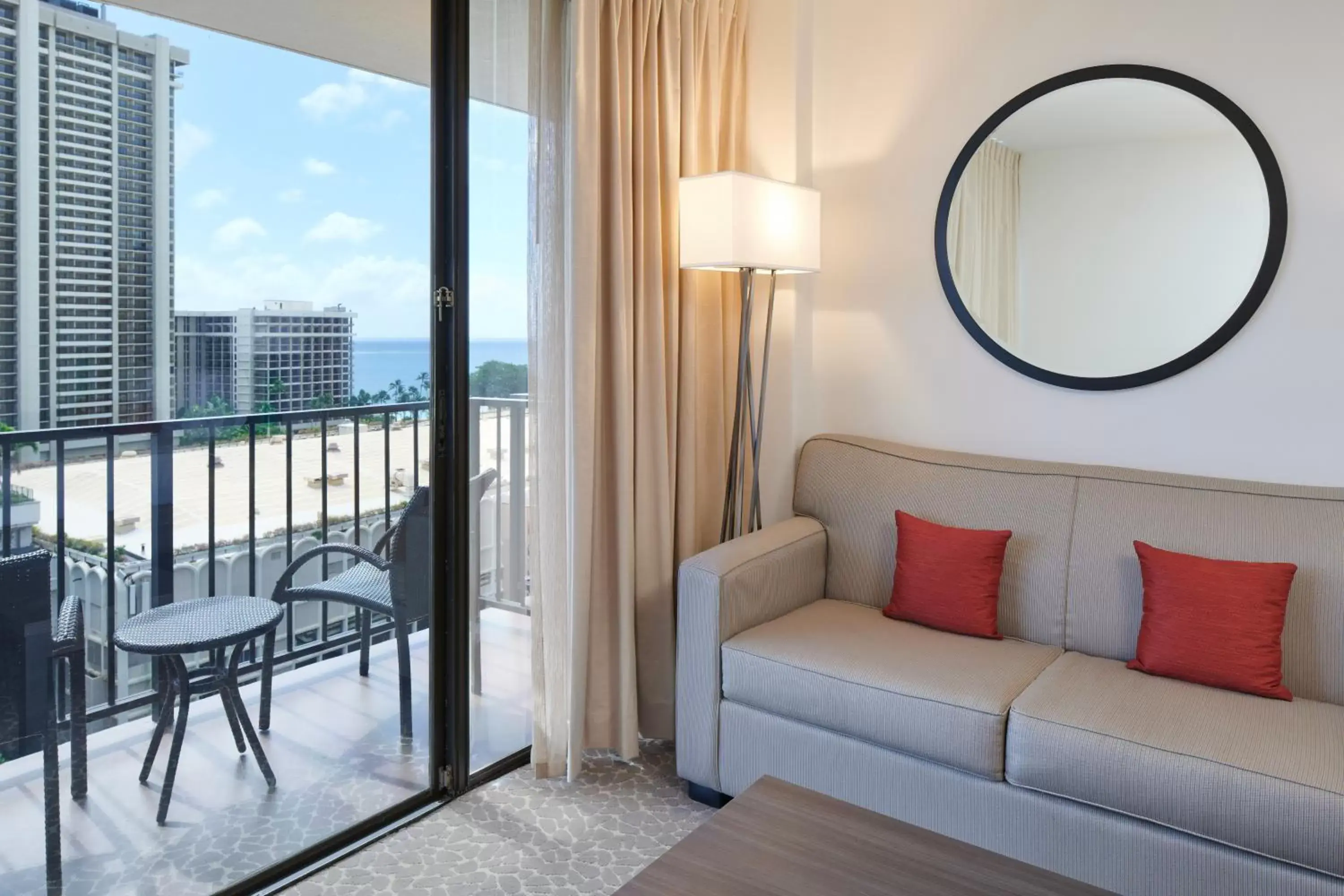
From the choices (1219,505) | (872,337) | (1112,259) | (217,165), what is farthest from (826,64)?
(217,165)

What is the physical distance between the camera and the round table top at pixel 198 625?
6.18 feet

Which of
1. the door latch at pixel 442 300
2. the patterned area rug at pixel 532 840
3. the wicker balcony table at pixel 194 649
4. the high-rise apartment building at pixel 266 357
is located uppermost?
the door latch at pixel 442 300

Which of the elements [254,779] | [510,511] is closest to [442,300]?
[510,511]

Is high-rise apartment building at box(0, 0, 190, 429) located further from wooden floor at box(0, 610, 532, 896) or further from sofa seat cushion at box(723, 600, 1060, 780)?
sofa seat cushion at box(723, 600, 1060, 780)

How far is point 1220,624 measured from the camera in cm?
219

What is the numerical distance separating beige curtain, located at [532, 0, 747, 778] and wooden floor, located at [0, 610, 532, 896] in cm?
16

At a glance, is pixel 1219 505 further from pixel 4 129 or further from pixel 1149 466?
pixel 4 129

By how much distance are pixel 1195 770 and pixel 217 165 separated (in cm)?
232

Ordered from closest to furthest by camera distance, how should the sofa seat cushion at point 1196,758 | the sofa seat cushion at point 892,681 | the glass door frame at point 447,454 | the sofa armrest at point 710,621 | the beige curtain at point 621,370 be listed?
1. the sofa seat cushion at point 1196,758
2. the sofa seat cushion at point 892,681
3. the glass door frame at point 447,454
4. the sofa armrest at point 710,621
5. the beige curtain at point 621,370

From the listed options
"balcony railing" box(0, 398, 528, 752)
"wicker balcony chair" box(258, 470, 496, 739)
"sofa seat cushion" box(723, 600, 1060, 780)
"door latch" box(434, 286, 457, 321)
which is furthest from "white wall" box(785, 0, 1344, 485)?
"wicker balcony chair" box(258, 470, 496, 739)

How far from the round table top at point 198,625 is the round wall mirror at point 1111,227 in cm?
222

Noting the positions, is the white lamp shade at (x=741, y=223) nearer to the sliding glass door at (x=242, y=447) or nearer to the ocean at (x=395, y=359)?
the sliding glass door at (x=242, y=447)

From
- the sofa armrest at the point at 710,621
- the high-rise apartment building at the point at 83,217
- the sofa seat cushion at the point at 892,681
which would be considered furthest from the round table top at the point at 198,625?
the sofa seat cushion at the point at 892,681

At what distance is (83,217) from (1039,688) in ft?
7.35
